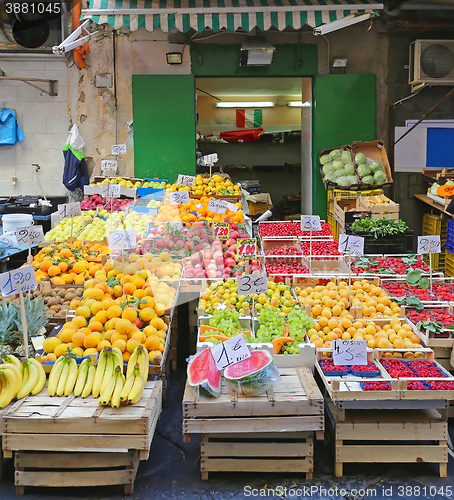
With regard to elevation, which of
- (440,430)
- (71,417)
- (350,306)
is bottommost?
(440,430)

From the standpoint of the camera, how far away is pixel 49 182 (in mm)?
9172

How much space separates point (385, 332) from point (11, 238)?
4.93 m

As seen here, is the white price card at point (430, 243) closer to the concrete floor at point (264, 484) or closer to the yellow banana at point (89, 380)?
the concrete floor at point (264, 484)

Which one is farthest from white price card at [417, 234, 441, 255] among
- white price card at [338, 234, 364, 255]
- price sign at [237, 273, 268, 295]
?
price sign at [237, 273, 268, 295]

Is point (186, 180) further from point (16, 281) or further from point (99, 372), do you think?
point (99, 372)

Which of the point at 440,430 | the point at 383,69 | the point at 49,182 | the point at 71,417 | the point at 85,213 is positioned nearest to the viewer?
the point at 71,417

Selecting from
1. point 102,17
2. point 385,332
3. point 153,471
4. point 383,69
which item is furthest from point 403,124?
point 153,471

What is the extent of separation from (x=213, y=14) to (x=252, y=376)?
521cm

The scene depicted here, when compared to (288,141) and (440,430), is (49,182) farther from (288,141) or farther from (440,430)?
(440,430)

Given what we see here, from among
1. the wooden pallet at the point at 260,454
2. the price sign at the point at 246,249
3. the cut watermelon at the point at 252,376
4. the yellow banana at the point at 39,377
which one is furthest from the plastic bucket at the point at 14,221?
the wooden pallet at the point at 260,454

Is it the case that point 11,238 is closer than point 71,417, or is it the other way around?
point 71,417

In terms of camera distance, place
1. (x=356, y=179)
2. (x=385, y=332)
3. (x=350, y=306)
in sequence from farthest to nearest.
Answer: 1. (x=356, y=179)
2. (x=350, y=306)
3. (x=385, y=332)

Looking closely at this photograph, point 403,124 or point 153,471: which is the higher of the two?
point 403,124

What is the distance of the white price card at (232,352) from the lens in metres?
3.11
